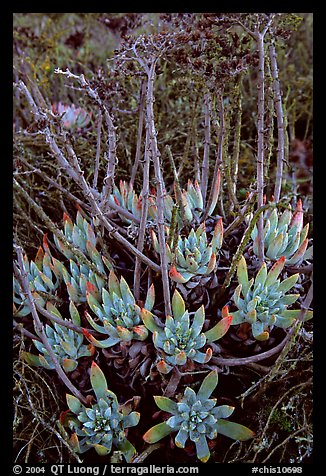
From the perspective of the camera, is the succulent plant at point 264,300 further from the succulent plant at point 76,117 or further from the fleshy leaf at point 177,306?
the succulent plant at point 76,117

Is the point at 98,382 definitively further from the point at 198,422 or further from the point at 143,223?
the point at 143,223

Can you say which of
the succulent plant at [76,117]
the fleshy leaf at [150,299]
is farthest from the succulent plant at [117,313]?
the succulent plant at [76,117]

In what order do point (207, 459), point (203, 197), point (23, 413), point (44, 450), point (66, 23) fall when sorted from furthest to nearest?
1. point (66, 23)
2. point (203, 197)
3. point (23, 413)
4. point (44, 450)
5. point (207, 459)

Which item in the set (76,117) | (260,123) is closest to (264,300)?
(260,123)

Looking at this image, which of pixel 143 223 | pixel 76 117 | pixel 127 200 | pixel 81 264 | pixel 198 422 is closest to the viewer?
pixel 198 422
